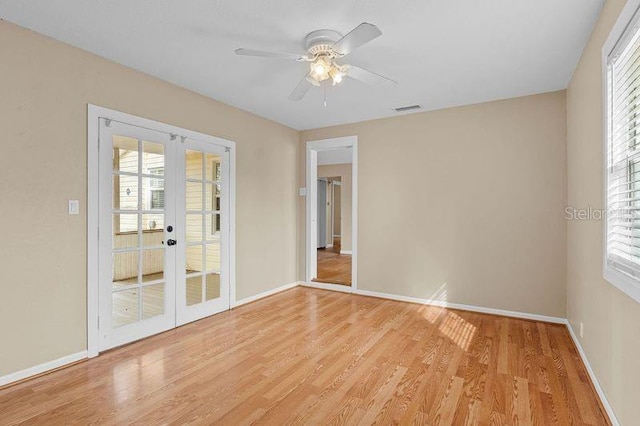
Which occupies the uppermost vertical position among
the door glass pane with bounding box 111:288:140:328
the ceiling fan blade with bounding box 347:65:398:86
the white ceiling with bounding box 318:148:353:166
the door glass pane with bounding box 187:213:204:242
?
the white ceiling with bounding box 318:148:353:166

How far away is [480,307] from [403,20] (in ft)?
10.9

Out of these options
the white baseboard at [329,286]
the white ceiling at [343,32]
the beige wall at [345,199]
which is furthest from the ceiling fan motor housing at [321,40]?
the beige wall at [345,199]

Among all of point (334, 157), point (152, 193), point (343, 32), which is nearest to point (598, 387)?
point (343, 32)

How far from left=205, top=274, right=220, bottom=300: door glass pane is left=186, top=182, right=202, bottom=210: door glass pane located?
0.84 meters

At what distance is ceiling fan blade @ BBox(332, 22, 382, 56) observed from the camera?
1927mm

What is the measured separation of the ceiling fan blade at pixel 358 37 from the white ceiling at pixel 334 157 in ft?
18.3

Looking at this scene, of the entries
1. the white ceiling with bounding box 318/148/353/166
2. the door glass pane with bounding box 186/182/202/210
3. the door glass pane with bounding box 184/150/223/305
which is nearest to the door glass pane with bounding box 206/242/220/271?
the door glass pane with bounding box 184/150/223/305

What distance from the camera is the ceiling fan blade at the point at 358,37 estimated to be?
1.93 meters

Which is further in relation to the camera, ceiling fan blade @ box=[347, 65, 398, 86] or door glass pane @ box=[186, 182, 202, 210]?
door glass pane @ box=[186, 182, 202, 210]

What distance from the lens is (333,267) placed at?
6.94 meters

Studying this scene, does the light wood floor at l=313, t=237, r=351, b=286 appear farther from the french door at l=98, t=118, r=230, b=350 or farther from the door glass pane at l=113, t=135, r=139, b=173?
the door glass pane at l=113, t=135, r=139, b=173

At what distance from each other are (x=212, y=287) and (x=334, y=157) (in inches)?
210

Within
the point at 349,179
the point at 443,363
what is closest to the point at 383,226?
the point at 443,363

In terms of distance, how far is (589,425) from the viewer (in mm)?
1940
